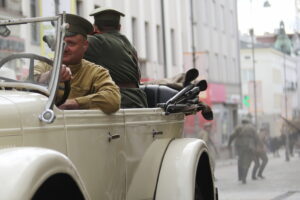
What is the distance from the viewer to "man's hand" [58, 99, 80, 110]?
4.74 metres

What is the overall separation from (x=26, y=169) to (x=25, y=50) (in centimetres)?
130

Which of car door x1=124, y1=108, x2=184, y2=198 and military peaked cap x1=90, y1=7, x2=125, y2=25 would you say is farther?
military peaked cap x1=90, y1=7, x2=125, y2=25

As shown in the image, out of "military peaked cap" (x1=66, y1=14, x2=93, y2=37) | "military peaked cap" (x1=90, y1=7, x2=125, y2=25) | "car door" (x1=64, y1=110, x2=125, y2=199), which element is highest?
"military peaked cap" (x1=90, y1=7, x2=125, y2=25)

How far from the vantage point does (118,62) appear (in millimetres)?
6074

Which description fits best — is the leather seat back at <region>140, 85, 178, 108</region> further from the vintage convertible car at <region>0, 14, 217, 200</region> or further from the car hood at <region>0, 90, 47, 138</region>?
the car hood at <region>0, 90, 47, 138</region>

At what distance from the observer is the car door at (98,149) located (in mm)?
4469

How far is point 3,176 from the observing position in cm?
350

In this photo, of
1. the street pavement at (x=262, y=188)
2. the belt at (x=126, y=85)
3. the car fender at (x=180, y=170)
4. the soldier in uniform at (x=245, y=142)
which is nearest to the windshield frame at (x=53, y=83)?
the car fender at (x=180, y=170)

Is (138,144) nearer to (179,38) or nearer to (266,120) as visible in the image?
(179,38)

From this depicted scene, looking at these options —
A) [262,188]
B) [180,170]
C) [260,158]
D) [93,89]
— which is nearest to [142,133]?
[180,170]

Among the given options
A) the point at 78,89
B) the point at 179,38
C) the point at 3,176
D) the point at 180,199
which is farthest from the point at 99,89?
the point at 179,38

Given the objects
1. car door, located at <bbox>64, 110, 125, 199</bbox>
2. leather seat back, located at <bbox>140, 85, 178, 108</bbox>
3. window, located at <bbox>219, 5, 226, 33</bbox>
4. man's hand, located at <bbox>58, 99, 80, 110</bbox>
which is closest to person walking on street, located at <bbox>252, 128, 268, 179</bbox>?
leather seat back, located at <bbox>140, 85, 178, 108</bbox>

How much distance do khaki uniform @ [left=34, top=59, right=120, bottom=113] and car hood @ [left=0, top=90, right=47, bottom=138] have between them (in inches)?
25.1

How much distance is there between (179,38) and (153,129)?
39865 millimetres
